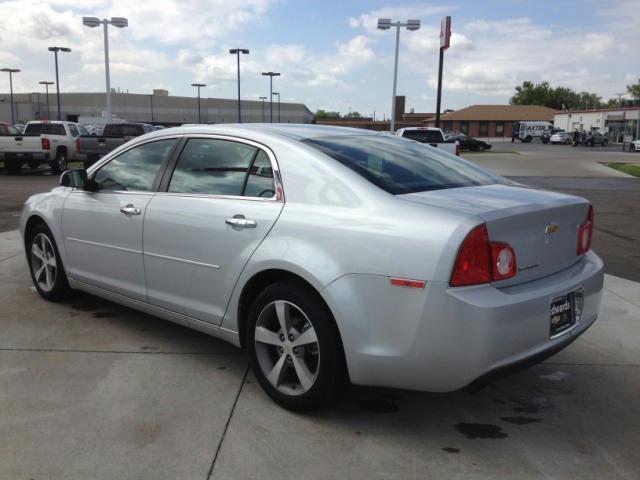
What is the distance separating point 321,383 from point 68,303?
10.2ft

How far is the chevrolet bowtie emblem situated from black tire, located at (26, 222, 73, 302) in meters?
3.80

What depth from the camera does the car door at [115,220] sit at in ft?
13.9

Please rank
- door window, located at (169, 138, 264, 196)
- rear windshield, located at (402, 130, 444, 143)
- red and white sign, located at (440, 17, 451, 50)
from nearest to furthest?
door window, located at (169, 138, 264, 196)
rear windshield, located at (402, 130, 444, 143)
red and white sign, located at (440, 17, 451, 50)

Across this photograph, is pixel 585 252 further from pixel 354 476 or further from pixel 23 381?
pixel 23 381

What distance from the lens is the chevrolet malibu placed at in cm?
281

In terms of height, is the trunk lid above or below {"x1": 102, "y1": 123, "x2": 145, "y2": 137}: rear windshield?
below

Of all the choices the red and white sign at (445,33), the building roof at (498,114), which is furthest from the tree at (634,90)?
the red and white sign at (445,33)

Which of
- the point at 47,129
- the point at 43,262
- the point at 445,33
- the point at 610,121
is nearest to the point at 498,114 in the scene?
the point at 610,121

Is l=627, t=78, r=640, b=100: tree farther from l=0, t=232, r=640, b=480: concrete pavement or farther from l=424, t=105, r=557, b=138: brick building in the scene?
l=0, t=232, r=640, b=480: concrete pavement

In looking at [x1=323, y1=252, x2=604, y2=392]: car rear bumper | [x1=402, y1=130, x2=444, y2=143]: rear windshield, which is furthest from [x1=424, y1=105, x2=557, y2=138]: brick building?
[x1=323, y1=252, x2=604, y2=392]: car rear bumper

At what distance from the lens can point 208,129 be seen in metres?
4.03

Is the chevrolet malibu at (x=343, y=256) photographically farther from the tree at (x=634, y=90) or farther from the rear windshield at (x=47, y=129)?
the tree at (x=634, y=90)

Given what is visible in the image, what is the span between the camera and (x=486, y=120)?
93.1 m

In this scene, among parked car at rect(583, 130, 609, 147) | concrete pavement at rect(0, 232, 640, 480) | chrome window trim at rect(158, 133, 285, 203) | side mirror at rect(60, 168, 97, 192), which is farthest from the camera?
parked car at rect(583, 130, 609, 147)
